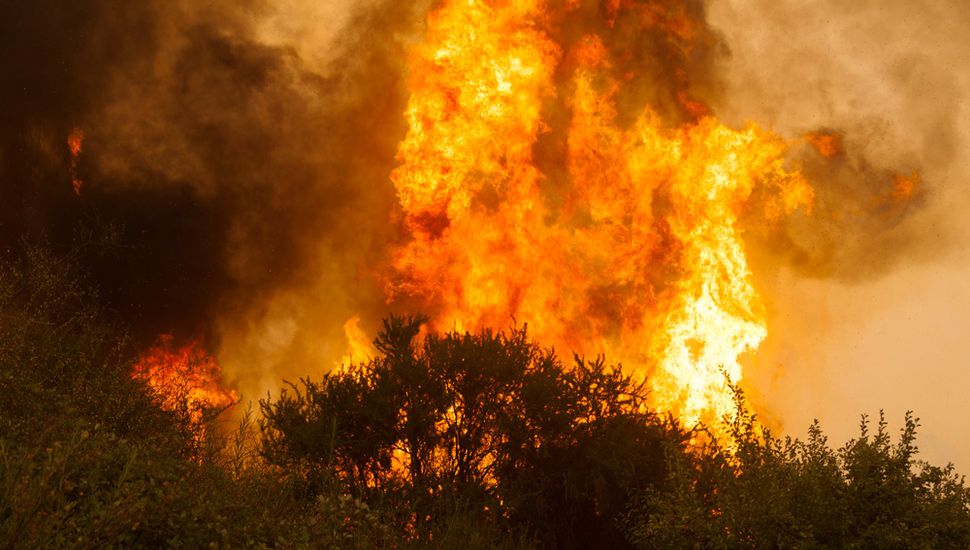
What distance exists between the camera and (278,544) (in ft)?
35.9

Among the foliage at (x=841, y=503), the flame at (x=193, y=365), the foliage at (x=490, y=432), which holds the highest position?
the flame at (x=193, y=365)

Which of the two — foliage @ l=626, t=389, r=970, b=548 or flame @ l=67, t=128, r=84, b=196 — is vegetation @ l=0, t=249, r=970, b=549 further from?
flame @ l=67, t=128, r=84, b=196

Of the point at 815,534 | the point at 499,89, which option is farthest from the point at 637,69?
the point at 815,534

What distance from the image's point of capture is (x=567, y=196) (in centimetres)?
3300

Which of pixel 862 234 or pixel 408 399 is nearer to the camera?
Answer: pixel 408 399

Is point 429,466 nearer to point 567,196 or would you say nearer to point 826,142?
point 567,196

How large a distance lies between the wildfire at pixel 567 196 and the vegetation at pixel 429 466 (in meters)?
6.86

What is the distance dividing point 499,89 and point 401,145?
14.2 ft

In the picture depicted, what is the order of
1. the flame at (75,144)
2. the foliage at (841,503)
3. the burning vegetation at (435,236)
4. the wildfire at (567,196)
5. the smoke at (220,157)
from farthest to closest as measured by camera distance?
the flame at (75,144) < the smoke at (220,157) < the wildfire at (567,196) < the burning vegetation at (435,236) < the foliage at (841,503)

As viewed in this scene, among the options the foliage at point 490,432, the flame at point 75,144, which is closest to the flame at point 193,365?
the flame at point 75,144

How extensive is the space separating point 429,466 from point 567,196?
1421 cm

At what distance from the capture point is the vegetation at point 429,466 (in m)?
10.9

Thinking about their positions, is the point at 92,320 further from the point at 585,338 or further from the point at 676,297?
the point at 676,297

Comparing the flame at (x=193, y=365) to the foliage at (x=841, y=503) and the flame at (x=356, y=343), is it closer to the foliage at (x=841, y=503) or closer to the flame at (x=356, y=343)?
the flame at (x=356, y=343)
